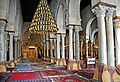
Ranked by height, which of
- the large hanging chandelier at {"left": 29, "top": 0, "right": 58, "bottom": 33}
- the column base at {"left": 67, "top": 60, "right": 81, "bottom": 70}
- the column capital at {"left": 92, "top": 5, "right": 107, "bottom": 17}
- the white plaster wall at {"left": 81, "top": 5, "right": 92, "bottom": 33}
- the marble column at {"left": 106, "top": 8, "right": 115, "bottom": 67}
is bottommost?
the column base at {"left": 67, "top": 60, "right": 81, "bottom": 70}

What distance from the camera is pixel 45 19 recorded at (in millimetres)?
13031

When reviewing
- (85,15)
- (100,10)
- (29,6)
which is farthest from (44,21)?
(29,6)

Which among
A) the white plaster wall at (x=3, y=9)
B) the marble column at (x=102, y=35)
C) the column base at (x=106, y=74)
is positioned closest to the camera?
the column base at (x=106, y=74)

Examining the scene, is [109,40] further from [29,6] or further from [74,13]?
[29,6]

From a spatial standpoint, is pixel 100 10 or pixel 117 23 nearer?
pixel 100 10

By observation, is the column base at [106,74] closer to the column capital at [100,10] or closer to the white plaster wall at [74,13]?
the column capital at [100,10]

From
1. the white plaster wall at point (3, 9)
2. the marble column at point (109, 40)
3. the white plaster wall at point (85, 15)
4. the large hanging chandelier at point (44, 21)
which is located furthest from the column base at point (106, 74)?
the white plaster wall at point (85, 15)

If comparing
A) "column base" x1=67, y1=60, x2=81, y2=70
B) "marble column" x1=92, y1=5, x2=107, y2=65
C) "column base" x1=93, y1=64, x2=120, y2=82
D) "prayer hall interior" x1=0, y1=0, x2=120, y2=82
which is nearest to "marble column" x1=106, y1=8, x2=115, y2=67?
"prayer hall interior" x1=0, y1=0, x2=120, y2=82

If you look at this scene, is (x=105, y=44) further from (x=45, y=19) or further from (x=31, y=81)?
(x=45, y=19)

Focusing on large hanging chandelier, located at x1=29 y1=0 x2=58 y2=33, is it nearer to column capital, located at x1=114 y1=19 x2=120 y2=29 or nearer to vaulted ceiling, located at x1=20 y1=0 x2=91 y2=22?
vaulted ceiling, located at x1=20 y1=0 x2=91 y2=22

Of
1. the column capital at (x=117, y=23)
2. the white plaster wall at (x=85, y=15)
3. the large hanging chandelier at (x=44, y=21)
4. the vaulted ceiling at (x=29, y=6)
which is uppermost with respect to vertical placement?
the vaulted ceiling at (x=29, y=6)

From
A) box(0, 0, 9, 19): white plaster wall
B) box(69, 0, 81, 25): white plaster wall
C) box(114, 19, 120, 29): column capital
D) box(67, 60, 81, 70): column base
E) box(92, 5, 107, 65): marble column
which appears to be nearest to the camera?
box(92, 5, 107, 65): marble column

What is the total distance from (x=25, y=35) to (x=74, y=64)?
19.6 metres

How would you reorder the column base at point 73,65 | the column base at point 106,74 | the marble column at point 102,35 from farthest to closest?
1. the column base at point 73,65
2. the marble column at point 102,35
3. the column base at point 106,74
